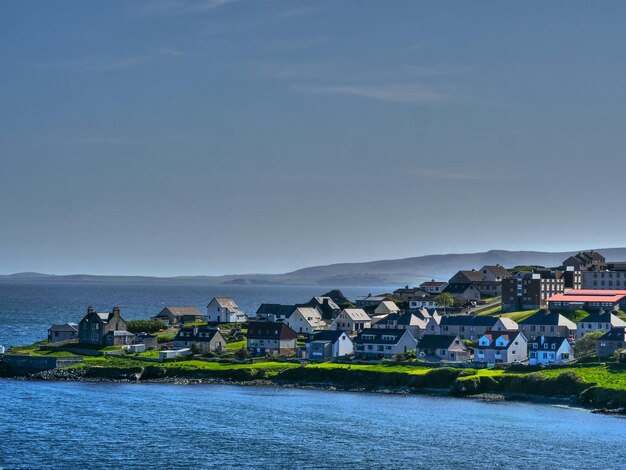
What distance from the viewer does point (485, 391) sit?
95.7 m

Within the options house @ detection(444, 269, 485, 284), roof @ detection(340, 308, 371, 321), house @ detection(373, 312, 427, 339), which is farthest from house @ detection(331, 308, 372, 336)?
house @ detection(444, 269, 485, 284)

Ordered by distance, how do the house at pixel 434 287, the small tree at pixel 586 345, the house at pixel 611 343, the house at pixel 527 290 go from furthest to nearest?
the house at pixel 434 287
the house at pixel 527 290
the small tree at pixel 586 345
the house at pixel 611 343

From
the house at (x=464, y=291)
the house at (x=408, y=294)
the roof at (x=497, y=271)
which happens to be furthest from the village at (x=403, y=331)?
the roof at (x=497, y=271)

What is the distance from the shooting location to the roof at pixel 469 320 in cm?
12394

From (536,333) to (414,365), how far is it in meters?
22.0

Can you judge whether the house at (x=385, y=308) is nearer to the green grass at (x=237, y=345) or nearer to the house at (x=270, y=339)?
the green grass at (x=237, y=345)

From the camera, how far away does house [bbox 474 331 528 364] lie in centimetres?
10894

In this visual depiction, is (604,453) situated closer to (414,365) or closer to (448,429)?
(448,429)

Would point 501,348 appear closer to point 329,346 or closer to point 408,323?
point 329,346

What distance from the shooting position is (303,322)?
14175cm

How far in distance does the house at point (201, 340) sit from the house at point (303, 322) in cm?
1834

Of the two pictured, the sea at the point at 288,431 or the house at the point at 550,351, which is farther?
the house at the point at 550,351

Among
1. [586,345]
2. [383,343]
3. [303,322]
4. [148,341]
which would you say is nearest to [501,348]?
[586,345]

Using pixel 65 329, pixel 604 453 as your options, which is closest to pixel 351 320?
Answer: pixel 65 329
